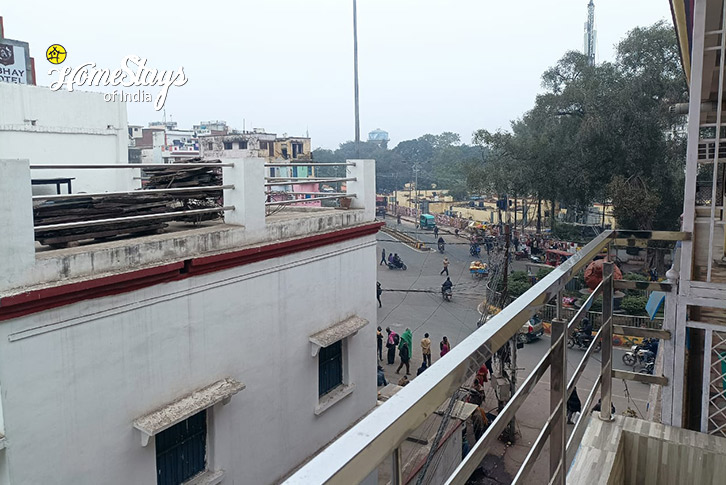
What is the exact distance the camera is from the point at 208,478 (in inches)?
210

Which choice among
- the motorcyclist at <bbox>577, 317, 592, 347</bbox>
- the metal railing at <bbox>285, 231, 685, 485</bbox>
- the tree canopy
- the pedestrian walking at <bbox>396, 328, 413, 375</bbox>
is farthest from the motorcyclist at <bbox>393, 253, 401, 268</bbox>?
the metal railing at <bbox>285, 231, 685, 485</bbox>

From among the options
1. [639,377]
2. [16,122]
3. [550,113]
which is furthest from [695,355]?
[550,113]

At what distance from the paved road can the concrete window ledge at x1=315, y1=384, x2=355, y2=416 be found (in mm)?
2447

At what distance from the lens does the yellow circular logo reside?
48.7 ft

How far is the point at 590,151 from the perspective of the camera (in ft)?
82.4

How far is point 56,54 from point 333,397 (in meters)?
13.0

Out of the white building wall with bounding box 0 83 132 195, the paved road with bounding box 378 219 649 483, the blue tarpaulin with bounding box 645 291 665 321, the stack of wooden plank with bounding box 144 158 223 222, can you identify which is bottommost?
the paved road with bounding box 378 219 649 483

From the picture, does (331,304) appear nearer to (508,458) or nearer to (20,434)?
(20,434)

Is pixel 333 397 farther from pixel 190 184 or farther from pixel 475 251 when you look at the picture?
pixel 475 251

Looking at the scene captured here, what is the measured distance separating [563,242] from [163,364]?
86.3 ft

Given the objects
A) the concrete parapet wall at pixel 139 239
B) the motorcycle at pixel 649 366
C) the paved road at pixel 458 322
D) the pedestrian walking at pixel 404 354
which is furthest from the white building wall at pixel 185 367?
the motorcycle at pixel 649 366

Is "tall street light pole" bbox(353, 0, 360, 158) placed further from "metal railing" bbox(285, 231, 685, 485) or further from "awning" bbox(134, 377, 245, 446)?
"metal railing" bbox(285, 231, 685, 485)

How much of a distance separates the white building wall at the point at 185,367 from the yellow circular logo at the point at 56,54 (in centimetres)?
1167

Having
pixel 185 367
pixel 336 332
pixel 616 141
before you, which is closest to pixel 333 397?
pixel 336 332
